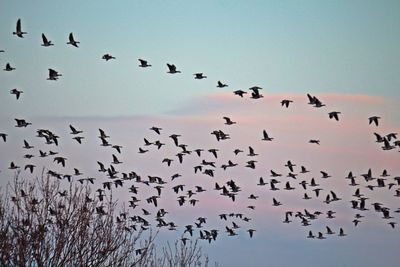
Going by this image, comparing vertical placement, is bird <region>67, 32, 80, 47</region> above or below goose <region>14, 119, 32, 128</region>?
above

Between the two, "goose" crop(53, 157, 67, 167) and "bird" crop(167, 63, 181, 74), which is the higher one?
"bird" crop(167, 63, 181, 74)

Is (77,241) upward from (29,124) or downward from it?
downward

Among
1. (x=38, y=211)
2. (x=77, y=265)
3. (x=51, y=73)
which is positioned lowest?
(x=77, y=265)

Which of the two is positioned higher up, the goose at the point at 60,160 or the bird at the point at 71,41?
the bird at the point at 71,41

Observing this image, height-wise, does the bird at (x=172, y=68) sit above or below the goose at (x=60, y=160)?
above

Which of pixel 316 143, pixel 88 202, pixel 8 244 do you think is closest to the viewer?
pixel 8 244

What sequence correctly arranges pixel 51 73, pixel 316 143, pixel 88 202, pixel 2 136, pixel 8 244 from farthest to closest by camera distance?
pixel 316 143 < pixel 2 136 < pixel 51 73 < pixel 88 202 < pixel 8 244

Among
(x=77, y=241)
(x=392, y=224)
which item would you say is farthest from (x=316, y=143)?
(x=77, y=241)

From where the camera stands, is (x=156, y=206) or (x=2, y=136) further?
(x=156, y=206)

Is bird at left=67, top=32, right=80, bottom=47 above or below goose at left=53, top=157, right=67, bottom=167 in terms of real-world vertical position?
above

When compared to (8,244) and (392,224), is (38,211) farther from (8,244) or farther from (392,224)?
(392,224)

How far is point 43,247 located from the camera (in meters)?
31.0

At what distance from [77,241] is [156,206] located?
1390 centimetres

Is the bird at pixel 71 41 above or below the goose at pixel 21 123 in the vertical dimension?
above
